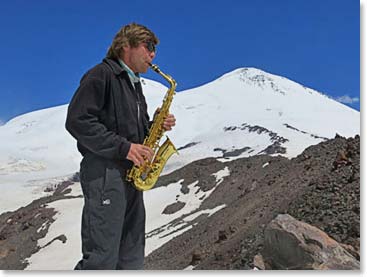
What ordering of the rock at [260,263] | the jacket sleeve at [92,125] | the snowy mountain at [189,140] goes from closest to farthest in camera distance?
the jacket sleeve at [92,125]
the rock at [260,263]
the snowy mountain at [189,140]

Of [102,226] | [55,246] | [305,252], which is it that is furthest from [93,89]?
[55,246]

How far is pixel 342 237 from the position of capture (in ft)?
17.0

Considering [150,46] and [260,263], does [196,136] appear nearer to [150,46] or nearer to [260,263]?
[260,263]

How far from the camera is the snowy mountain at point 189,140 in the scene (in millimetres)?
18516

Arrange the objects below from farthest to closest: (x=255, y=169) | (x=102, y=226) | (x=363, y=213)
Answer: (x=255, y=169)
(x=363, y=213)
(x=102, y=226)

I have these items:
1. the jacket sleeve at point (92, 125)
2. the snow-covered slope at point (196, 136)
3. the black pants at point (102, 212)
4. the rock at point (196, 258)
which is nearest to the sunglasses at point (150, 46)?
the jacket sleeve at point (92, 125)

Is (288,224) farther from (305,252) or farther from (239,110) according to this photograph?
(239,110)

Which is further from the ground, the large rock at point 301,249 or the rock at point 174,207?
the rock at point 174,207

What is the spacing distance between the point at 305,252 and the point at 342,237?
1480 millimetres

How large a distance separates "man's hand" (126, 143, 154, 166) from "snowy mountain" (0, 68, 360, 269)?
10.2m

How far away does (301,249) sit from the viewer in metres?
3.85

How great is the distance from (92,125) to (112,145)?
12 cm

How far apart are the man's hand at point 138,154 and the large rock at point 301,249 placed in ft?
4.56

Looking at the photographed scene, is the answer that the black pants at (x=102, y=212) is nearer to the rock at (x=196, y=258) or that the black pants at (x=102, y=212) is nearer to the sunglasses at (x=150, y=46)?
the sunglasses at (x=150, y=46)
